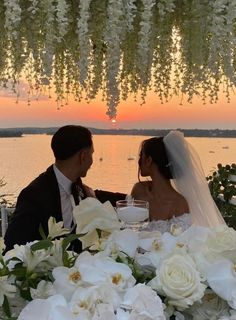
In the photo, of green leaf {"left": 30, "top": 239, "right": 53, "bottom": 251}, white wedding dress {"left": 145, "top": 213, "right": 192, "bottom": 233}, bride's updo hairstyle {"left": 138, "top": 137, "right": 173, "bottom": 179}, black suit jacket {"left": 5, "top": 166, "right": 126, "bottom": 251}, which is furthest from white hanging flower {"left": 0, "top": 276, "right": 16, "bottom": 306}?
bride's updo hairstyle {"left": 138, "top": 137, "right": 173, "bottom": 179}

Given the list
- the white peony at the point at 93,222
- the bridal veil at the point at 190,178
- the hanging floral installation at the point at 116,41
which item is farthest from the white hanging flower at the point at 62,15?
the bridal veil at the point at 190,178

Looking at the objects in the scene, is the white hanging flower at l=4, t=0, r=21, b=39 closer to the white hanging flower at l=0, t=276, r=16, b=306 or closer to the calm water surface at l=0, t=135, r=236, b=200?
the white hanging flower at l=0, t=276, r=16, b=306

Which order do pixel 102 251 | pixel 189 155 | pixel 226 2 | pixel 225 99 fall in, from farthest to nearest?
pixel 189 155
pixel 225 99
pixel 226 2
pixel 102 251

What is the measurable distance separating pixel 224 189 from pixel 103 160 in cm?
1998

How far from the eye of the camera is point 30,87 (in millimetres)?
2473

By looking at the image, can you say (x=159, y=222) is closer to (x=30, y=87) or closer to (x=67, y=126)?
(x=67, y=126)

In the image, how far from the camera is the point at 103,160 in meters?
26.0

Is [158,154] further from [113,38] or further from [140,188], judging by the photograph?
[113,38]

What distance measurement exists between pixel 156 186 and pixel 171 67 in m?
1.47

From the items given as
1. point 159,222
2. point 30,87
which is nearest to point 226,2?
point 30,87

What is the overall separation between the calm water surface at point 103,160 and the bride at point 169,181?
179 inches

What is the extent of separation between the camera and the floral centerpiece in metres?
1.29

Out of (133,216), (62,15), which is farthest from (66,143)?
(62,15)

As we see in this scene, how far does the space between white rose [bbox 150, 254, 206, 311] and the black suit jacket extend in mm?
1609
